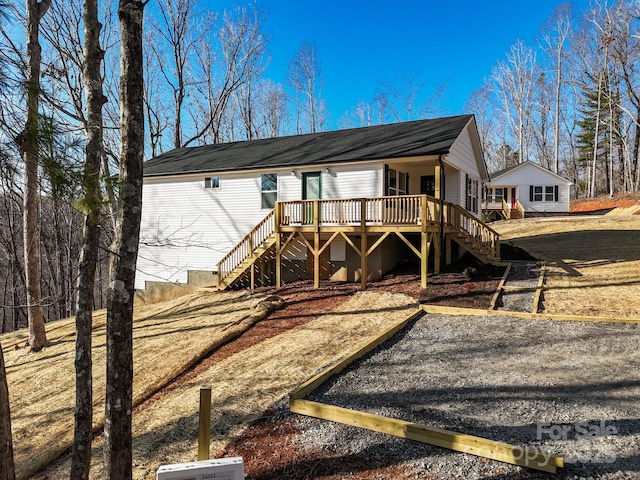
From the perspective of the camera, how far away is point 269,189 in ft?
49.7

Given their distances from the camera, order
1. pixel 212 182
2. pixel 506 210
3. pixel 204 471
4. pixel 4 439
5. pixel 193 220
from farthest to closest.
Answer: pixel 506 210
pixel 193 220
pixel 212 182
pixel 4 439
pixel 204 471

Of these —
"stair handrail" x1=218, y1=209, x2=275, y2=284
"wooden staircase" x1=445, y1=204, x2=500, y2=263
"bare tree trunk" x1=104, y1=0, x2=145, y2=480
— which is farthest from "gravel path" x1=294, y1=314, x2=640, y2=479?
"stair handrail" x1=218, y1=209, x2=275, y2=284

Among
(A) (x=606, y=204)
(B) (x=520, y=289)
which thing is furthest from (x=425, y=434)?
(A) (x=606, y=204)

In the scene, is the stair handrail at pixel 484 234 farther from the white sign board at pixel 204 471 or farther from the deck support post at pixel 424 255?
the white sign board at pixel 204 471

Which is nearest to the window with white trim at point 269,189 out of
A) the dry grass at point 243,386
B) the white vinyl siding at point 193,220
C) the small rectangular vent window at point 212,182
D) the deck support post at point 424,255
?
the white vinyl siding at point 193,220

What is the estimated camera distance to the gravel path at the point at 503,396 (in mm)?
3875

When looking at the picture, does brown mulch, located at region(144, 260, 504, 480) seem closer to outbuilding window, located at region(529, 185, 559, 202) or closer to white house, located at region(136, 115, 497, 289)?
white house, located at region(136, 115, 497, 289)

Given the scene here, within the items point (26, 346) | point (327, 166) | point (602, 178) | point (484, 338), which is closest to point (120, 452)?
point (484, 338)

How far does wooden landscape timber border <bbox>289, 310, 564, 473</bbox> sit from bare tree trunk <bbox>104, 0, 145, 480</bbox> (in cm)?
213

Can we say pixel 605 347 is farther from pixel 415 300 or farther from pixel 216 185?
pixel 216 185

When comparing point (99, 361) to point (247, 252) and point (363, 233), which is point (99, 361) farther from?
point (363, 233)

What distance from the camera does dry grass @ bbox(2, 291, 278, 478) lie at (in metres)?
6.78

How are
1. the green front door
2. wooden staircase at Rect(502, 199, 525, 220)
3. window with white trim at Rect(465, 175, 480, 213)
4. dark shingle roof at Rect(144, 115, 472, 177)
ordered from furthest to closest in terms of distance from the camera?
wooden staircase at Rect(502, 199, 525, 220) < window with white trim at Rect(465, 175, 480, 213) < the green front door < dark shingle roof at Rect(144, 115, 472, 177)

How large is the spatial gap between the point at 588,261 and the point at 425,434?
12.5 meters
